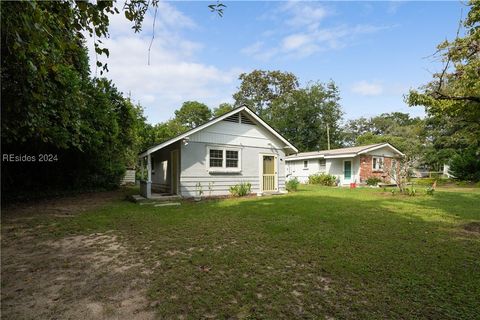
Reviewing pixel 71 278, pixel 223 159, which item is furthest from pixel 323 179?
pixel 71 278

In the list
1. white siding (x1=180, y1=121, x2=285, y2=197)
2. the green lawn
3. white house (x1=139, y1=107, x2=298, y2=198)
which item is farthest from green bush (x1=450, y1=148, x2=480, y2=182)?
the green lawn

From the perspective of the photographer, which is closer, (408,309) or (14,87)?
(408,309)

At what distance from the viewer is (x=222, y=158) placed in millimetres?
13070

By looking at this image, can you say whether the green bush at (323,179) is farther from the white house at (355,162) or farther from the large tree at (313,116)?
the large tree at (313,116)

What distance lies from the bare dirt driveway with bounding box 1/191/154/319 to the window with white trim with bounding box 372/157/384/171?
877 inches

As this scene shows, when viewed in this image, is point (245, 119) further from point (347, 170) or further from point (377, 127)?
point (377, 127)

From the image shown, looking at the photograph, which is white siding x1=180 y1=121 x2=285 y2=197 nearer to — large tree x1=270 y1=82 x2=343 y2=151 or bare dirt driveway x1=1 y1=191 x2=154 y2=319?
bare dirt driveway x1=1 y1=191 x2=154 y2=319

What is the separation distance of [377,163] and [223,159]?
16.4m

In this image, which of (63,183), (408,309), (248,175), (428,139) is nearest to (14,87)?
(408,309)

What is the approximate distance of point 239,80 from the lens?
44969mm

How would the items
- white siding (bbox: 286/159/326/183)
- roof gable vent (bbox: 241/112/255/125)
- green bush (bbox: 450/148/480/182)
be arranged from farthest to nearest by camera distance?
white siding (bbox: 286/159/326/183) → green bush (bbox: 450/148/480/182) → roof gable vent (bbox: 241/112/255/125)

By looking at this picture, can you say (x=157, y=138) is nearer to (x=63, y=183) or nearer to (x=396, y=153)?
(x=63, y=183)

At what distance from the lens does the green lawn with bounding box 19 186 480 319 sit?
2.84 m

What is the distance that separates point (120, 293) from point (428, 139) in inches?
1459
